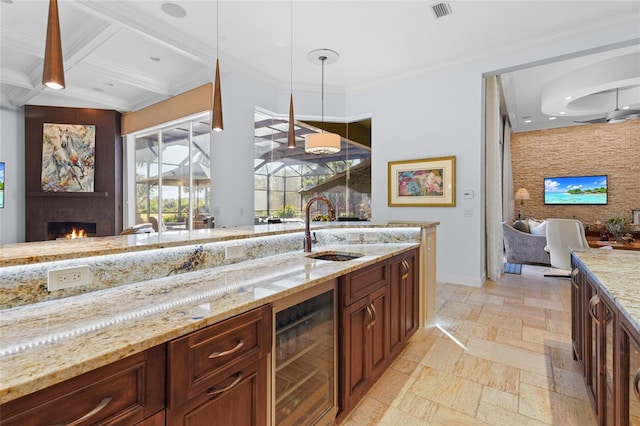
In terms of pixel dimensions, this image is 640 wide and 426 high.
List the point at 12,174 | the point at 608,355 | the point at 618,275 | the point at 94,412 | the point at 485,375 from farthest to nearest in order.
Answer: the point at 12,174, the point at 485,375, the point at 618,275, the point at 608,355, the point at 94,412

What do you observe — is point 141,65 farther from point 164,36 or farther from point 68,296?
point 68,296

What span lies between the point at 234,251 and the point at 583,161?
8908 millimetres

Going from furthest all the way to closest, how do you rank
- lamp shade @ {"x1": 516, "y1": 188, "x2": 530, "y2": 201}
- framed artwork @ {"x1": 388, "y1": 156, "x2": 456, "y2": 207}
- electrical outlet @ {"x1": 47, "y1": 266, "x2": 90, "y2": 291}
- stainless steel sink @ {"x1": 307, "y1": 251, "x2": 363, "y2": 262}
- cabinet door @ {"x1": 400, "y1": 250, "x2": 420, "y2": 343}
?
lamp shade @ {"x1": 516, "y1": 188, "x2": 530, "y2": 201} → framed artwork @ {"x1": 388, "y1": 156, "x2": 456, "y2": 207} → cabinet door @ {"x1": 400, "y1": 250, "x2": 420, "y2": 343} → stainless steel sink @ {"x1": 307, "y1": 251, "x2": 363, "y2": 262} → electrical outlet @ {"x1": 47, "y1": 266, "x2": 90, "y2": 291}

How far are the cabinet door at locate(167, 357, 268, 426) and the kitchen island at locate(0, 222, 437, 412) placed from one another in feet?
0.74

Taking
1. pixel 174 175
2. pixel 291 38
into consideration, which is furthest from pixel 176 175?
pixel 291 38

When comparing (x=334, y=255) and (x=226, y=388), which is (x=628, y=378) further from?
(x=334, y=255)

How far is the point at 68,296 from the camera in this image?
119 centimetres

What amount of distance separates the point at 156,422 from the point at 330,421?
106 cm

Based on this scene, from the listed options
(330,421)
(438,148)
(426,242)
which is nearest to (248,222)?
(426,242)

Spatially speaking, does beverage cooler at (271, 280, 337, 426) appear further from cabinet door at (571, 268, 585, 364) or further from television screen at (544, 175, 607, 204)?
television screen at (544, 175, 607, 204)

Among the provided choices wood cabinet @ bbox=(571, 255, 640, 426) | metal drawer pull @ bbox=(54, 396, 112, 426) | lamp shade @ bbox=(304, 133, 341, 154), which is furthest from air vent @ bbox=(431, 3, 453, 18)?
metal drawer pull @ bbox=(54, 396, 112, 426)

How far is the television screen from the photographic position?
7176mm

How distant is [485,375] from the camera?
2.22 m

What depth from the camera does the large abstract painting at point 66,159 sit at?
597 centimetres
